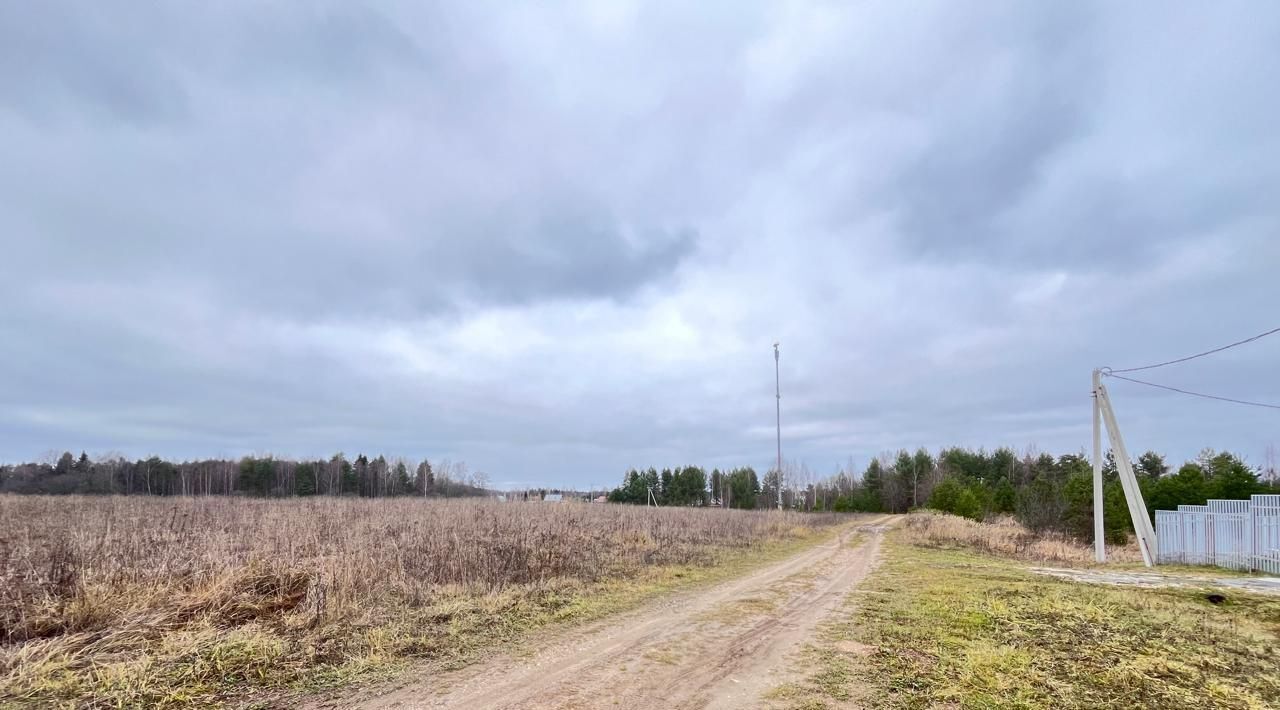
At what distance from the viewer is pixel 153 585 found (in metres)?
7.93

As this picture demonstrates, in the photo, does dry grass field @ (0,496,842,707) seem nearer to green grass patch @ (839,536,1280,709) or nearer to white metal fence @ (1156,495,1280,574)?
green grass patch @ (839,536,1280,709)

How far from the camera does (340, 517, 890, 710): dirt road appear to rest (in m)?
5.13

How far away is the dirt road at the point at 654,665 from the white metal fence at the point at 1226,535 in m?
13.2

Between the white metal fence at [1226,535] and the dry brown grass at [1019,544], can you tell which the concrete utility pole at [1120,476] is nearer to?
the white metal fence at [1226,535]

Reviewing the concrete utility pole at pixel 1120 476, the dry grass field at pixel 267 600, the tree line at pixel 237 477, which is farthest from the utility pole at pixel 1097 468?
the tree line at pixel 237 477

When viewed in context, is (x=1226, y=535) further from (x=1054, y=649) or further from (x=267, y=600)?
(x=267, y=600)

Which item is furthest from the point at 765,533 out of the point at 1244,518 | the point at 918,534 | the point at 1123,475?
the point at 1244,518

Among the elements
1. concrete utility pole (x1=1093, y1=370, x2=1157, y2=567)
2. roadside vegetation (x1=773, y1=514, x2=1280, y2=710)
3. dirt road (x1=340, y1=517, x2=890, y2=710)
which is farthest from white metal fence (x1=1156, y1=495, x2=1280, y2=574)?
dirt road (x1=340, y1=517, x2=890, y2=710)

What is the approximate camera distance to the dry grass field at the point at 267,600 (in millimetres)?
5641

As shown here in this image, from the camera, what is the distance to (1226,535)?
16047 mm

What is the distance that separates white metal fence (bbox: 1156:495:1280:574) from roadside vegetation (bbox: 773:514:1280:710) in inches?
243

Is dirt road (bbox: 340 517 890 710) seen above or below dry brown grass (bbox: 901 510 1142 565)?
above

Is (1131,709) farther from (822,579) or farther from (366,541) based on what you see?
(366,541)

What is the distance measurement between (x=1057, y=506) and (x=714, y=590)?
31406mm
